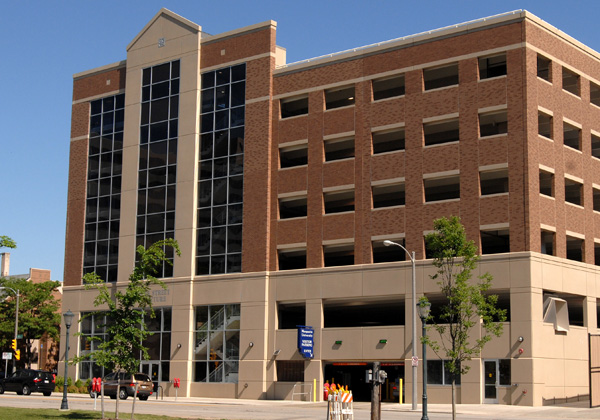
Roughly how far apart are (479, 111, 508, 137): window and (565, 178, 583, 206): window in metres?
5.69

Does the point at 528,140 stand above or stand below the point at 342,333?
above

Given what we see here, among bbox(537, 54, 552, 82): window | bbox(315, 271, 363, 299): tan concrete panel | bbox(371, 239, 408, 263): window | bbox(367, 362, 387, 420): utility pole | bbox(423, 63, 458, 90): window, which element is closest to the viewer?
bbox(367, 362, 387, 420): utility pole

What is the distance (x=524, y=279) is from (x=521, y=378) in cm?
539

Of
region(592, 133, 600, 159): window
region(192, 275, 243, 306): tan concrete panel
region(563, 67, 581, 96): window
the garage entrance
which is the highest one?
region(563, 67, 581, 96): window

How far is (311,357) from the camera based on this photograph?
5622 centimetres

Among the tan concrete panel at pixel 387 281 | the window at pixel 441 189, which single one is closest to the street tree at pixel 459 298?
the tan concrete panel at pixel 387 281

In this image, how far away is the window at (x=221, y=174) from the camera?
60.9 metres

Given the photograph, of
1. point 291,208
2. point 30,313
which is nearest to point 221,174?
point 291,208

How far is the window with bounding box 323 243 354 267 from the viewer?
2264 inches

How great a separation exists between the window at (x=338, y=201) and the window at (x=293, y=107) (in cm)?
642

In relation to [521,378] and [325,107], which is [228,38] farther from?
[521,378]

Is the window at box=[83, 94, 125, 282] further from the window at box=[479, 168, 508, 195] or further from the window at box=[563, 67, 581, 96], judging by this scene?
the window at box=[563, 67, 581, 96]

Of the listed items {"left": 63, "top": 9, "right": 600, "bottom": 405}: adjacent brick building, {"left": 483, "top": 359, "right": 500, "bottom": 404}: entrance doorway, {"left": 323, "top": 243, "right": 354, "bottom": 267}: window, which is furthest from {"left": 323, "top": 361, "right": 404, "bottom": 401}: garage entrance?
{"left": 483, "top": 359, "right": 500, "bottom": 404}: entrance doorway

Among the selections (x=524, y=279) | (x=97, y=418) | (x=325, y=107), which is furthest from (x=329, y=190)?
(x=97, y=418)
